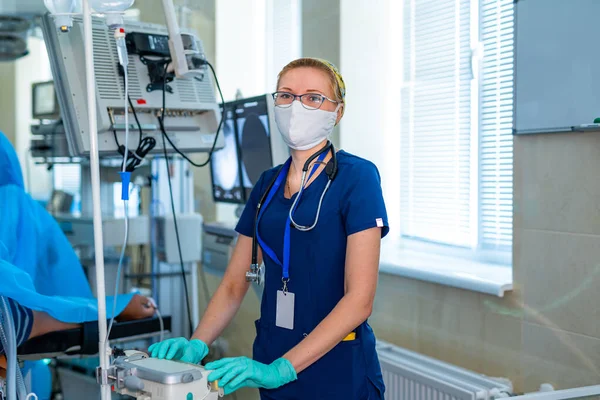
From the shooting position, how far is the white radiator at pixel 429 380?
6.73 feet

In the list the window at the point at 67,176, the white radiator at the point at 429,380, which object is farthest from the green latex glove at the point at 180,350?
the window at the point at 67,176

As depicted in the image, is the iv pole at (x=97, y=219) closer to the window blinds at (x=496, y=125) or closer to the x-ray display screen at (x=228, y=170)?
the x-ray display screen at (x=228, y=170)

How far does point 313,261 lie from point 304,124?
0.32 meters

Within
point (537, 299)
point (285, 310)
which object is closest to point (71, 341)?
point (285, 310)

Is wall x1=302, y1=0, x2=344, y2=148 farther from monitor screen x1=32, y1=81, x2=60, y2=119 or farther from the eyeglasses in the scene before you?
monitor screen x1=32, y1=81, x2=60, y2=119

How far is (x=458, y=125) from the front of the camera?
8.27ft

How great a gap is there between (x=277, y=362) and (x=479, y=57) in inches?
62.2

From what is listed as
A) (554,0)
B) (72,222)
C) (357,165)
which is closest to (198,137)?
(357,165)

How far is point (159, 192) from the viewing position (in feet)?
12.0

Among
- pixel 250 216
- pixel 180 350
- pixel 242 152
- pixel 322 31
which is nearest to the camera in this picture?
pixel 180 350

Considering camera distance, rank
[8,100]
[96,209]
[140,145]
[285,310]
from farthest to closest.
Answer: [8,100] < [140,145] < [285,310] < [96,209]

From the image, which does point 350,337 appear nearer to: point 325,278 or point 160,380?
point 325,278

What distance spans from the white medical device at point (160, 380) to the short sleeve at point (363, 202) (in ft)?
1.47

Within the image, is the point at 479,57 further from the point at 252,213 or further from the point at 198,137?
the point at 252,213
